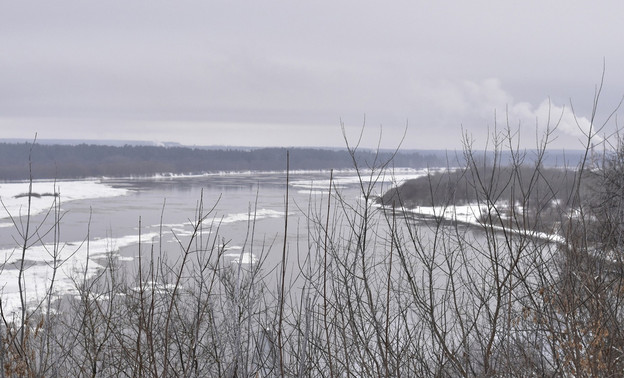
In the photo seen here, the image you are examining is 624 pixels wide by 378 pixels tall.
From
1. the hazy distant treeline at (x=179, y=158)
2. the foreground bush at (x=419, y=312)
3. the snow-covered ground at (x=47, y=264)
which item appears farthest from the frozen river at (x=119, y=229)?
the hazy distant treeline at (x=179, y=158)

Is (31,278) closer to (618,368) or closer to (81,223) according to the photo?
(81,223)

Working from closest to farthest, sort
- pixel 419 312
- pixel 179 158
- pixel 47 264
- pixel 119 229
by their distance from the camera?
pixel 419 312 < pixel 47 264 < pixel 119 229 < pixel 179 158

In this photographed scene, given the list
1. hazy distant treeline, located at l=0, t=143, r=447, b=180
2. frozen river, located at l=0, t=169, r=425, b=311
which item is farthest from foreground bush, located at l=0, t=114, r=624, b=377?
hazy distant treeline, located at l=0, t=143, r=447, b=180

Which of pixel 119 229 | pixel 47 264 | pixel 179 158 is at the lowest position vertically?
pixel 119 229

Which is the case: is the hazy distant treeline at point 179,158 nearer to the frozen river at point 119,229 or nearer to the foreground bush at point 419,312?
the frozen river at point 119,229

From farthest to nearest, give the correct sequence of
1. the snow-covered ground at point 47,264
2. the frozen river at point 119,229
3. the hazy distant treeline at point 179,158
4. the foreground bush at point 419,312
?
the hazy distant treeline at point 179,158, the frozen river at point 119,229, the snow-covered ground at point 47,264, the foreground bush at point 419,312

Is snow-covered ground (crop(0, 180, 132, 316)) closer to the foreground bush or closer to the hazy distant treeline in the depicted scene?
the foreground bush

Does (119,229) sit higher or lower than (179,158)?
lower

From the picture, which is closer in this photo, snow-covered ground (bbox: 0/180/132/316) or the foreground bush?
the foreground bush

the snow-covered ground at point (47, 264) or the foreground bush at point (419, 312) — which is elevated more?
the foreground bush at point (419, 312)

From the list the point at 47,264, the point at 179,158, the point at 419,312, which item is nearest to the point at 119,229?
the point at 47,264

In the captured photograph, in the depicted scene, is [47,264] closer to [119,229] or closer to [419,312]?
[419,312]

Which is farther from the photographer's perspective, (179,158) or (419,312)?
(179,158)

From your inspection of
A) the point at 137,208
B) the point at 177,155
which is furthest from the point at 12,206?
the point at 177,155
